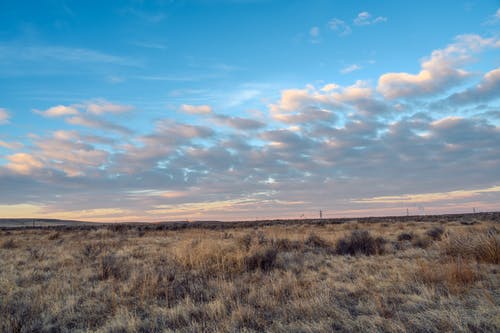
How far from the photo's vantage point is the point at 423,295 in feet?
20.6

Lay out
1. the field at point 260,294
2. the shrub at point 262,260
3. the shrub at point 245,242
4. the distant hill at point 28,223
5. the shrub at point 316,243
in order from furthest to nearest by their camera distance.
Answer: the distant hill at point 28,223 < the shrub at point 316,243 < the shrub at point 245,242 < the shrub at point 262,260 < the field at point 260,294

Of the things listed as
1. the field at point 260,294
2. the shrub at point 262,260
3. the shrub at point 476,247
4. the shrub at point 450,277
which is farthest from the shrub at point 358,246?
the shrub at point 450,277

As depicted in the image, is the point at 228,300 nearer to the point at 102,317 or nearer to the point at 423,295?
the point at 102,317

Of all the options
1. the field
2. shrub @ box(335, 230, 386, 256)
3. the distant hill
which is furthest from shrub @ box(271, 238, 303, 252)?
the distant hill

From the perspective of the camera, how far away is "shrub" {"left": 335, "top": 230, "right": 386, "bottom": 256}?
13.1 metres

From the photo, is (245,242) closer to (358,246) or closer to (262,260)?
(262,260)

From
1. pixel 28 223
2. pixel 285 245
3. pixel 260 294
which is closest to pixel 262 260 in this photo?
pixel 260 294

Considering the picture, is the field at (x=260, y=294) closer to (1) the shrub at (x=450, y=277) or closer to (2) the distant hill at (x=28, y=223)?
(1) the shrub at (x=450, y=277)

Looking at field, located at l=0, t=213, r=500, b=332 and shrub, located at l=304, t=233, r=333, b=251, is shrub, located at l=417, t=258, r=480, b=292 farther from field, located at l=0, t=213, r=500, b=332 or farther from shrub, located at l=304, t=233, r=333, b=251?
shrub, located at l=304, t=233, r=333, b=251

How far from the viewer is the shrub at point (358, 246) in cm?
1309

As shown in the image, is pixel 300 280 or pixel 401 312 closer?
pixel 401 312

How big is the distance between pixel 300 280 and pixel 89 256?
32.4ft

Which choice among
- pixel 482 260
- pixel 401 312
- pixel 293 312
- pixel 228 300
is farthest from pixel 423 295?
pixel 482 260

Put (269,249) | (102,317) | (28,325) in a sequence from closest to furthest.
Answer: (28,325)
(102,317)
(269,249)
